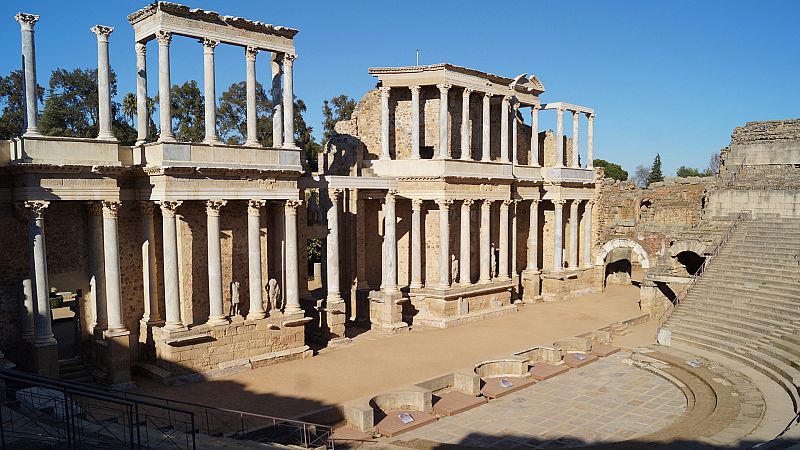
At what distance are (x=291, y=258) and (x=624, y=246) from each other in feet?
65.9

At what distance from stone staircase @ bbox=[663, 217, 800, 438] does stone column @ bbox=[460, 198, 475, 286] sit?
8346 millimetres

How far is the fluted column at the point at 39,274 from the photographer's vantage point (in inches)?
609

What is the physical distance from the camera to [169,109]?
57.6 feet

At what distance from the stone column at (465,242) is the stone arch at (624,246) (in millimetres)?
10690

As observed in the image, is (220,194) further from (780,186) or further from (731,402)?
(780,186)

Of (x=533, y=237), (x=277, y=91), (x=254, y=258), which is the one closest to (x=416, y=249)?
(x=533, y=237)

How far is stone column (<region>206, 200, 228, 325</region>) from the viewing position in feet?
59.7

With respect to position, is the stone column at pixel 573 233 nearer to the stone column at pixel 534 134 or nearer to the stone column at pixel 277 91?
the stone column at pixel 534 134

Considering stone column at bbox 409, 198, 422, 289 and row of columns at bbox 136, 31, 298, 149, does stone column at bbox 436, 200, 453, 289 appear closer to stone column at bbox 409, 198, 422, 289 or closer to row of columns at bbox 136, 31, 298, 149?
stone column at bbox 409, 198, 422, 289

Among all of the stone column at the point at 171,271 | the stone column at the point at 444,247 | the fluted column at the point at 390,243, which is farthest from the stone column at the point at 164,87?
the stone column at the point at 444,247

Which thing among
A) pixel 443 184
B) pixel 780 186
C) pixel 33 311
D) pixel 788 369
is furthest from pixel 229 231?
pixel 780 186

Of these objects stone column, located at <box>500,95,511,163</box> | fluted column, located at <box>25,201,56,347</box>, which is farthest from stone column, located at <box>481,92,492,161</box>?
fluted column, located at <box>25,201,56,347</box>

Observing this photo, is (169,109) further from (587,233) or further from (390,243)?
(587,233)

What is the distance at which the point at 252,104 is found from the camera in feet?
61.9
